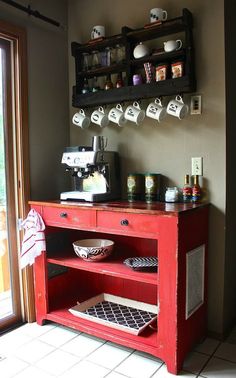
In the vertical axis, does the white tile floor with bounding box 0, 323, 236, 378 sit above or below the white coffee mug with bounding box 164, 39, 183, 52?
below

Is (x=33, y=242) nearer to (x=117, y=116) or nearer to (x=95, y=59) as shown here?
(x=117, y=116)

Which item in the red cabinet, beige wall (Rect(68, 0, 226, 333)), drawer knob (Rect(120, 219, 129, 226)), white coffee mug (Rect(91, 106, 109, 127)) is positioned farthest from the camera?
white coffee mug (Rect(91, 106, 109, 127))

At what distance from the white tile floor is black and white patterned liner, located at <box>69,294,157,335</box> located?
14 cm

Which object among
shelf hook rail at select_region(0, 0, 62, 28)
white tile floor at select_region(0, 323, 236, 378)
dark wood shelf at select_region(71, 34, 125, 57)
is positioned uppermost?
shelf hook rail at select_region(0, 0, 62, 28)

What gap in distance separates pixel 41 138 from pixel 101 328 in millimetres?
1350

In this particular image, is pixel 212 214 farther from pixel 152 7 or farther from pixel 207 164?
pixel 152 7

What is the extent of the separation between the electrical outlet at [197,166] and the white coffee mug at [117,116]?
557 mm

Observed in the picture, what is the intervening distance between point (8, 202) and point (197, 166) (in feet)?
4.15

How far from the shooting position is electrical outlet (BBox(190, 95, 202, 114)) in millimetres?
1989

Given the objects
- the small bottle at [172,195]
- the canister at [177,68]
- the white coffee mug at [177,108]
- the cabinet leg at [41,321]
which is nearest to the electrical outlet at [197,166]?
the small bottle at [172,195]

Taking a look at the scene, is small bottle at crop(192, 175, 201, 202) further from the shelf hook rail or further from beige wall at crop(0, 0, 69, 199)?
the shelf hook rail

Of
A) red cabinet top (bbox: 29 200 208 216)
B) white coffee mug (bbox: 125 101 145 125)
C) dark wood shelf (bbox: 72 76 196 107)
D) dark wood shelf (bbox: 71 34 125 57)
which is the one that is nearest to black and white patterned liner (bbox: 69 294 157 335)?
red cabinet top (bbox: 29 200 208 216)

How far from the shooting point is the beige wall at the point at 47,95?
2.27 m

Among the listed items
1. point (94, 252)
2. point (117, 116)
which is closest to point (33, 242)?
point (94, 252)
